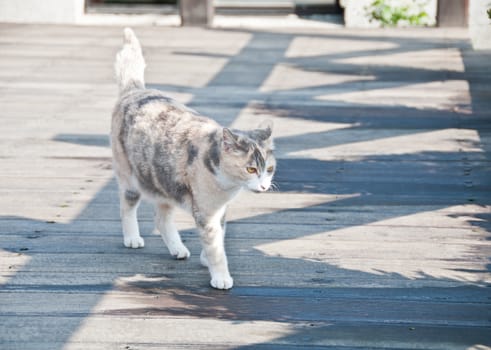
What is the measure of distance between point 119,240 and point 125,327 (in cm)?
121

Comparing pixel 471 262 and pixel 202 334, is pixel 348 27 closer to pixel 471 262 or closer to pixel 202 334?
pixel 471 262

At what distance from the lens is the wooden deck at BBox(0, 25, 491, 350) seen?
4250 mm

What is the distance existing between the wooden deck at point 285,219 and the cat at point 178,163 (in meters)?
0.16

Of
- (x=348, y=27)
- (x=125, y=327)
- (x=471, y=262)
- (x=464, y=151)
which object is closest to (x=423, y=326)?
(x=471, y=262)

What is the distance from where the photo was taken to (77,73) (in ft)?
32.8

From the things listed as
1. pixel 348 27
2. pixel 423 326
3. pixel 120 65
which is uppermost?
pixel 120 65

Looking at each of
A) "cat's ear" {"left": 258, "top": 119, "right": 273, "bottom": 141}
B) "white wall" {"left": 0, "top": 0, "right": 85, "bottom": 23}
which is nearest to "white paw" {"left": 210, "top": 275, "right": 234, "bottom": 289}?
"cat's ear" {"left": 258, "top": 119, "right": 273, "bottom": 141}

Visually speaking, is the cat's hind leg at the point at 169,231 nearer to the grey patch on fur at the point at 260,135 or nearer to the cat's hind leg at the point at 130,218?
the cat's hind leg at the point at 130,218

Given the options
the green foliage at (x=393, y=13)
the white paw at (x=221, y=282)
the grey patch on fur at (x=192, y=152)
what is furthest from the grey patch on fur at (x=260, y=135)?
the green foliage at (x=393, y=13)

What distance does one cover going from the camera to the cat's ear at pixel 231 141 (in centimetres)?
446

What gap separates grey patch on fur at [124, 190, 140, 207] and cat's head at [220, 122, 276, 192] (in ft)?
2.67

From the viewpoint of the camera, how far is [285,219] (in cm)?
571

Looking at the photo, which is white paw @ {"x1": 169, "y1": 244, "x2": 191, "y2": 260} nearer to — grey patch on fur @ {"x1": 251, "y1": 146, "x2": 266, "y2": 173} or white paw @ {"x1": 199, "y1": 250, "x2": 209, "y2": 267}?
white paw @ {"x1": 199, "y1": 250, "x2": 209, "y2": 267}

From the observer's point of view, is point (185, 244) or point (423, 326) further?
point (185, 244)
